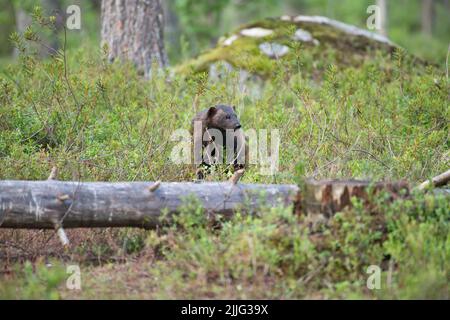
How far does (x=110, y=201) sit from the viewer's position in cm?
532

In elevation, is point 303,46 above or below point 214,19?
below

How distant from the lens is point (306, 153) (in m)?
7.22

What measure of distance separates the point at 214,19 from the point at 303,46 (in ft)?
28.5

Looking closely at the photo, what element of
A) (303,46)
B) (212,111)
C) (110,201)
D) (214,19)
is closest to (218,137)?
(212,111)

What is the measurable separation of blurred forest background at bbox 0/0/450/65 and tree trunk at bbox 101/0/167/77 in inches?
24.3

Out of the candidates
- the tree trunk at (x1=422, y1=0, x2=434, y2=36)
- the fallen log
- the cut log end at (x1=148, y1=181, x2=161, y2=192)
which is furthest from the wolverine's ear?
the tree trunk at (x1=422, y1=0, x2=434, y2=36)

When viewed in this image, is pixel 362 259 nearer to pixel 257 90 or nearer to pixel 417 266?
pixel 417 266

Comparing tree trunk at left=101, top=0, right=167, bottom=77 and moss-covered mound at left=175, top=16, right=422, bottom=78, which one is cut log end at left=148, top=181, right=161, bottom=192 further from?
moss-covered mound at left=175, top=16, right=422, bottom=78

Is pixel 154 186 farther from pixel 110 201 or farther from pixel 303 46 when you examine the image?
pixel 303 46

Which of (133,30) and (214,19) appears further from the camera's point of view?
(214,19)

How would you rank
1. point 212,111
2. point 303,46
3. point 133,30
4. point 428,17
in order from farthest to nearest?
point 428,17 < point 303,46 < point 133,30 < point 212,111

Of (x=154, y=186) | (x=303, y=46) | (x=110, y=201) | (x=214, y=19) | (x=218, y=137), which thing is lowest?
(x=110, y=201)

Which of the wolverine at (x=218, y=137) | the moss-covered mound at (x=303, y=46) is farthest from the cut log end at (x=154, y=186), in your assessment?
the moss-covered mound at (x=303, y=46)
